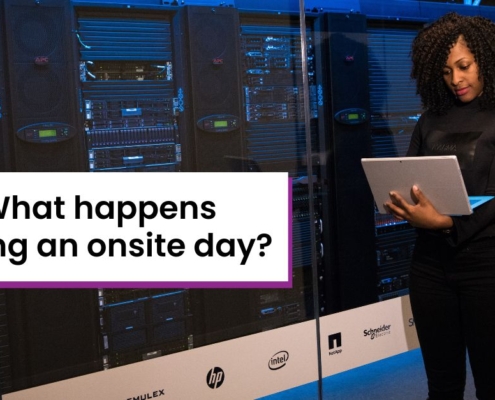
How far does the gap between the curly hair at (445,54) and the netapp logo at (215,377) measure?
121cm

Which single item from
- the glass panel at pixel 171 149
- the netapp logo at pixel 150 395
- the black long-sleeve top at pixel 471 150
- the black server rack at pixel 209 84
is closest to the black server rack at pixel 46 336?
the glass panel at pixel 171 149

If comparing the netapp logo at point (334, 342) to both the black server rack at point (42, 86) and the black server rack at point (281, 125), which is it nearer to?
the black server rack at point (281, 125)

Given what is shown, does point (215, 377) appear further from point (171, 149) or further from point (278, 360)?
point (171, 149)

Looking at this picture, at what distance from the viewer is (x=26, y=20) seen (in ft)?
6.63

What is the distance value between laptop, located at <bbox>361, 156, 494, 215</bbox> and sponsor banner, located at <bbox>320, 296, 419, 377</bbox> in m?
1.12

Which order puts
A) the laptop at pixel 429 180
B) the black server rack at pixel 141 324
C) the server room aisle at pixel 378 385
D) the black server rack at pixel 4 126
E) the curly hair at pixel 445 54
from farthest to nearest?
the server room aisle at pixel 378 385 < the black server rack at pixel 141 324 < the black server rack at pixel 4 126 < the curly hair at pixel 445 54 < the laptop at pixel 429 180

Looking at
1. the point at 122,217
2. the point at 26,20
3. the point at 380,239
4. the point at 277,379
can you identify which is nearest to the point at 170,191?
the point at 122,217

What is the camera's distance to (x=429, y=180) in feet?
5.23

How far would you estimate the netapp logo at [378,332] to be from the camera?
2791mm

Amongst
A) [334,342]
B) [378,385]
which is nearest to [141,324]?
[334,342]

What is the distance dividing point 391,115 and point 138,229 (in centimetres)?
133

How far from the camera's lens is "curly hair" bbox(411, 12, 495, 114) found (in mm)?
1701

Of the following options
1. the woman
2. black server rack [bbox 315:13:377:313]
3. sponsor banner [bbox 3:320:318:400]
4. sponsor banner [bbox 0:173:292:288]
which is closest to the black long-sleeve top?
the woman

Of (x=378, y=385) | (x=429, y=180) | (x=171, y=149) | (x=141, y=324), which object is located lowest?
(x=378, y=385)
